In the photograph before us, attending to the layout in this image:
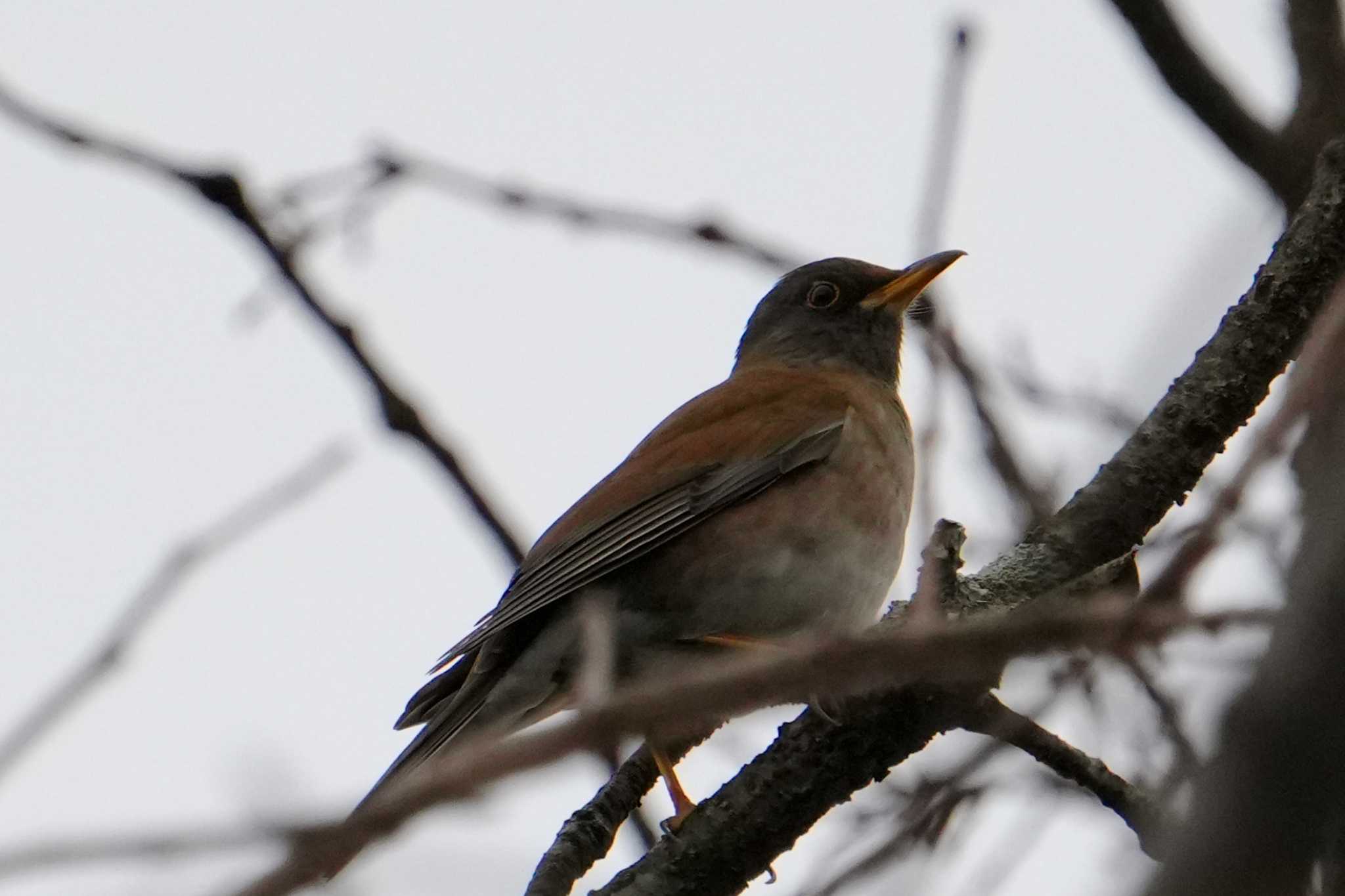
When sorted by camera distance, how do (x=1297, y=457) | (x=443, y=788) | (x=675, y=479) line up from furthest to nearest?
(x=675, y=479), (x=1297, y=457), (x=443, y=788)

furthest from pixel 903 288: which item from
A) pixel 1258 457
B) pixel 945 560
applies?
pixel 1258 457

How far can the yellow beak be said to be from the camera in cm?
815

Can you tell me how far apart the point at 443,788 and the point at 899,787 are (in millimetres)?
3328

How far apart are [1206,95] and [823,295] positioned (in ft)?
10.7

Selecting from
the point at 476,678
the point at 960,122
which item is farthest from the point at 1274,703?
the point at 476,678

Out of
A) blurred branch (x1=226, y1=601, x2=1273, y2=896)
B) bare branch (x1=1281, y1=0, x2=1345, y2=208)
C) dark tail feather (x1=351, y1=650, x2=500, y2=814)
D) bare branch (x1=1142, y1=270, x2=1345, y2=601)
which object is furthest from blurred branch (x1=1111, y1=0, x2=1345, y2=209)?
blurred branch (x1=226, y1=601, x2=1273, y2=896)

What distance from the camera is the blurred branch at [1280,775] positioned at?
128 centimetres

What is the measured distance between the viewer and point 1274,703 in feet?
4.31

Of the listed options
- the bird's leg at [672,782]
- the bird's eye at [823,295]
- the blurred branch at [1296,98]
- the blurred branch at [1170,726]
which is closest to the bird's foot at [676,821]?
the bird's leg at [672,782]

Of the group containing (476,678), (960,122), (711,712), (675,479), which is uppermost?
(675,479)

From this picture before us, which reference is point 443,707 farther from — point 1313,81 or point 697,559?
point 1313,81

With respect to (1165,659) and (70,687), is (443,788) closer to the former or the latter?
(70,687)

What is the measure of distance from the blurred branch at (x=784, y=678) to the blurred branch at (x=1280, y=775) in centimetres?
10

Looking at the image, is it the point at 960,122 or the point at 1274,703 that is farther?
the point at 960,122
